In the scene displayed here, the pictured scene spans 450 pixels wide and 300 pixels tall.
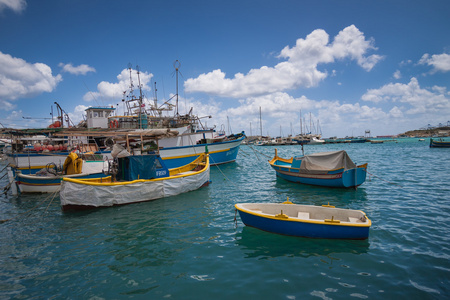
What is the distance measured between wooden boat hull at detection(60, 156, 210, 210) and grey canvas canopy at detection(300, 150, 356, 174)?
7.94 metres

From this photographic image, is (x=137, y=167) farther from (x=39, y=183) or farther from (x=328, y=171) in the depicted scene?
(x=328, y=171)

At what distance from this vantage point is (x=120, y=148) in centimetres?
1245

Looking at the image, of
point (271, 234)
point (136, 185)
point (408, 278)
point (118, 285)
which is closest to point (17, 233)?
point (136, 185)

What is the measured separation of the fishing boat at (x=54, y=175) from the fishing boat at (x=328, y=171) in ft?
44.5

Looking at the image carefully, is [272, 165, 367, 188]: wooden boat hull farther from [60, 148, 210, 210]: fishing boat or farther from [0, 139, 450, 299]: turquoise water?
[60, 148, 210, 210]: fishing boat

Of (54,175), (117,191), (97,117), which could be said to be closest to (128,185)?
(117,191)

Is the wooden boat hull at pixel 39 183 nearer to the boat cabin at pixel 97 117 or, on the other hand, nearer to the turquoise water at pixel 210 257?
the turquoise water at pixel 210 257

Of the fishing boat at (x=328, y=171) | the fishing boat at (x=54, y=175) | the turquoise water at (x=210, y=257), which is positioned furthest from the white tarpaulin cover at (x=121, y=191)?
the fishing boat at (x=328, y=171)

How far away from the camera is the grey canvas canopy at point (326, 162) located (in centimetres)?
1389

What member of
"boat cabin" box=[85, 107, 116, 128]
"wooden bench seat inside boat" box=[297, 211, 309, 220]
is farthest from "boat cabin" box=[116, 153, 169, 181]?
"boat cabin" box=[85, 107, 116, 128]

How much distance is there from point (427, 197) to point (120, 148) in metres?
17.1

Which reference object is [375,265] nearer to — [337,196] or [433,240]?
[433,240]

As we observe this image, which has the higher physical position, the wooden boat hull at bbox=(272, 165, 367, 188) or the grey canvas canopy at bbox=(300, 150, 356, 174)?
the grey canvas canopy at bbox=(300, 150, 356, 174)

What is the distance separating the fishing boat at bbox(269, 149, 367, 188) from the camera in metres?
13.7
